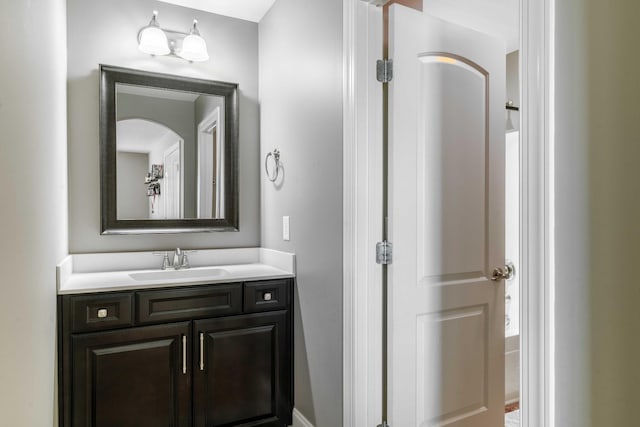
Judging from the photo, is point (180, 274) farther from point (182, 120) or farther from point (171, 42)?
point (171, 42)

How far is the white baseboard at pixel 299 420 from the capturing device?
2131 millimetres

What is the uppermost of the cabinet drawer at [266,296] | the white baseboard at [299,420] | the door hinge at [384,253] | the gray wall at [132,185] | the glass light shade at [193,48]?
the glass light shade at [193,48]

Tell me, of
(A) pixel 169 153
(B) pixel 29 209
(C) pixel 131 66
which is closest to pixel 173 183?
(A) pixel 169 153

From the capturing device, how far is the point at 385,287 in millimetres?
1752

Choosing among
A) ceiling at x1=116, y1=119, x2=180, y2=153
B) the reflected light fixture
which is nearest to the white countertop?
ceiling at x1=116, y1=119, x2=180, y2=153

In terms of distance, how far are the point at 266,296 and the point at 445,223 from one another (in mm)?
1050

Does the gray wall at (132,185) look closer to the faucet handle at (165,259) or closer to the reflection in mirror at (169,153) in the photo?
the reflection in mirror at (169,153)

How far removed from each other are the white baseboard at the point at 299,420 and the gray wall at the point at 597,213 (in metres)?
1.52

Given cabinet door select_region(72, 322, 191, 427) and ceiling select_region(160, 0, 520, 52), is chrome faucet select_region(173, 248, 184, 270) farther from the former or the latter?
ceiling select_region(160, 0, 520, 52)

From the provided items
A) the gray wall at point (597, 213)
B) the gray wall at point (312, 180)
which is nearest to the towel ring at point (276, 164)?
the gray wall at point (312, 180)

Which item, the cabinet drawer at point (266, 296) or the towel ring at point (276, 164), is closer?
the cabinet drawer at point (266, 296)

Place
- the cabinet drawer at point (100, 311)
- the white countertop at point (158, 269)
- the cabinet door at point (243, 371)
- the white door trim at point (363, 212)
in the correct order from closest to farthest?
1. the white door trim at point (363, 212)
2. the cabinet drawer at point (100, 311)
3. the white countertop at point (158, 269)
4. the cabinet door at point (243, 371)

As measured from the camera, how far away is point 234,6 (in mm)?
2615

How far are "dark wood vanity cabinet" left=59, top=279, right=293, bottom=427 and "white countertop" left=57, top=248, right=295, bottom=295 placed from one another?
1.6 inches
